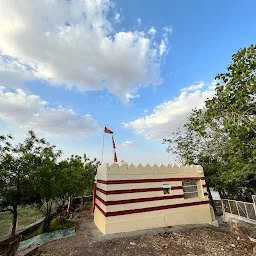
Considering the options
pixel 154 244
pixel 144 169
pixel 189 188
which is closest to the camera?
pixel 154 244

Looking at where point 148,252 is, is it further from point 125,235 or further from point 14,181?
point 14,181

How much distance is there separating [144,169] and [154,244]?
3.31 meters

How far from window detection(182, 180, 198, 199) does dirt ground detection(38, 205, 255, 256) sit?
2203 millimetres

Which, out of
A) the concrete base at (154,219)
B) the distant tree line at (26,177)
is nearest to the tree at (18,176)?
the distant tree line at (26,177)

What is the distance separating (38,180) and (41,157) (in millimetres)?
1254

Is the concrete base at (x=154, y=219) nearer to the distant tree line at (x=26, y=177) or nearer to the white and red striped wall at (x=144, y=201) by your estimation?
the white and red striped wall at (x=144, y=201)

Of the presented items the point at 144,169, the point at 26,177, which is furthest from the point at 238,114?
the point at 26,177

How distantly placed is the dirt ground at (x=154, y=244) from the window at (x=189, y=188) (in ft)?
7.23

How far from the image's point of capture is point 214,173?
1300 centimetres

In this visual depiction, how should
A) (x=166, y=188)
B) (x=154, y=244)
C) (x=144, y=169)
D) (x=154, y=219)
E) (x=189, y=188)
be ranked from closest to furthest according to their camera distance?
1. (x=154, y=244)
2. (x=154, y=219)
3. (x=144, y=169)
4. (x=166, y=188)
5. (x=189, y=188)

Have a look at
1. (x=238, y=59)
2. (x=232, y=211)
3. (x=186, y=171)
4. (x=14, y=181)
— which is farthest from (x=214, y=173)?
(x=14, y=181)

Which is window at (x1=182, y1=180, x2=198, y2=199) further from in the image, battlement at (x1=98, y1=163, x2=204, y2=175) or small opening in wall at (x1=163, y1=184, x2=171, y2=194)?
small opening in wall at (x1=163, y1=184, x2=171, y2=194)

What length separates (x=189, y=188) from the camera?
34.0 ft

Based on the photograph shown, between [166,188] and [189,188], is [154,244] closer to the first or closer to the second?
[166,188]
